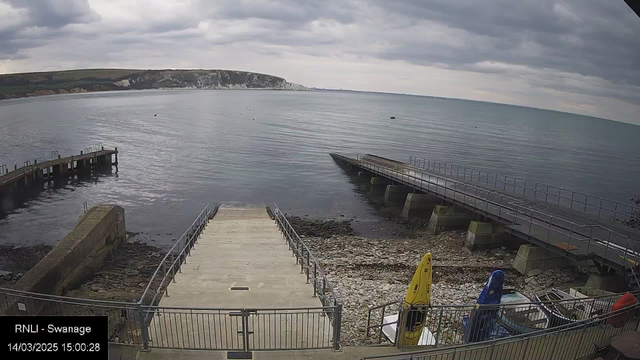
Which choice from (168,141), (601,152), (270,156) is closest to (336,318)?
(270,156)

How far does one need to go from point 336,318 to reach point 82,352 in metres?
4.65

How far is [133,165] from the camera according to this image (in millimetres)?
56188

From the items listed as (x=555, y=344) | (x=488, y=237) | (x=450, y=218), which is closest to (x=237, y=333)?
(x=555, y=344)

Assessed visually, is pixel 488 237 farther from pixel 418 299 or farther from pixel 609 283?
pixel 418 299

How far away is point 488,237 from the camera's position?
25531 millimetres

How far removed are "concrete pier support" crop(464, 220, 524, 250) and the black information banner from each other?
74.5ft

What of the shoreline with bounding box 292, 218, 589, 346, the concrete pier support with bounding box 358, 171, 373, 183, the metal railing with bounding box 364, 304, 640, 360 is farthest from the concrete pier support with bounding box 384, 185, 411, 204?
the metal railing with bounding box 364, 304, 640, 360

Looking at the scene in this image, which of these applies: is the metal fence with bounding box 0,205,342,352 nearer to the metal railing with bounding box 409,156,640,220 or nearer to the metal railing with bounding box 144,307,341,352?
the metal railing with bounding box 144,307,341,352

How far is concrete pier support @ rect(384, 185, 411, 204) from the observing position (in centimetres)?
3978

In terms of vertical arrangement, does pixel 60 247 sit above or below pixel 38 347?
below

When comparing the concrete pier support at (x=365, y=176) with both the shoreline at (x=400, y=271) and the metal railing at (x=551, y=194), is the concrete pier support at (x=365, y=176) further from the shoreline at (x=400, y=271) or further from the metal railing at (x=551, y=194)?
the shoreline at (x=400, y=271)

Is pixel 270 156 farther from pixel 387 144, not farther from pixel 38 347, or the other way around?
pixel 38 347

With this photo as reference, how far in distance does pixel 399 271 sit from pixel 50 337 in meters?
17.4

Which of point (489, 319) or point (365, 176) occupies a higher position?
point (489, 319)
